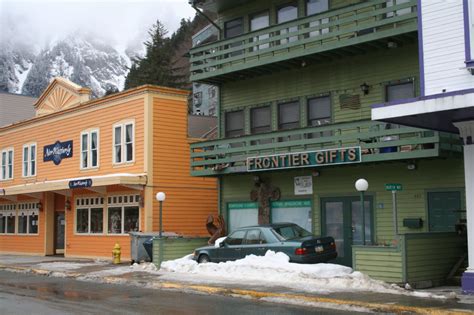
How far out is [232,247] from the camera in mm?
19906

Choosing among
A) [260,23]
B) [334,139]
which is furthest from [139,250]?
[260,23]

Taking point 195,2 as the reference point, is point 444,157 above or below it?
below

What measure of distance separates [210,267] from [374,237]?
4.93 metres

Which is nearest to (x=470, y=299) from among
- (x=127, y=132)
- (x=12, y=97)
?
(x=127, y=132)

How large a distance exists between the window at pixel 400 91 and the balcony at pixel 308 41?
120cm

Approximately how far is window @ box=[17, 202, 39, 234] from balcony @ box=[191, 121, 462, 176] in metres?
13.9

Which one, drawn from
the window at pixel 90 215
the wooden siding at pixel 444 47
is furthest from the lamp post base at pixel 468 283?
the window at pixel 90 215

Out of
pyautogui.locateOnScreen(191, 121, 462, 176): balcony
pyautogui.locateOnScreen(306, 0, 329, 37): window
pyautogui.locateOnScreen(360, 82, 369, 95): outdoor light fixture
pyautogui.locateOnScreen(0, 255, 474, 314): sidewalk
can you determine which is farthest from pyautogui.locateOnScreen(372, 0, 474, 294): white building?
pyautogui.locateOnScreen(306, 0, 329, 37): window

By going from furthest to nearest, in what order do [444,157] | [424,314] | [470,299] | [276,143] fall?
[276,143], [444,157], [470,299], [424,314]

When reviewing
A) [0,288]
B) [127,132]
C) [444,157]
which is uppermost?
[127,132]

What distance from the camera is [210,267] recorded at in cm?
1986

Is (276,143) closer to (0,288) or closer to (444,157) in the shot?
(444,157)

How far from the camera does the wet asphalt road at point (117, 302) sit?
13.1 metres

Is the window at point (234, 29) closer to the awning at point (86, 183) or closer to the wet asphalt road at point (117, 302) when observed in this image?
the awning at point (86, 183)
